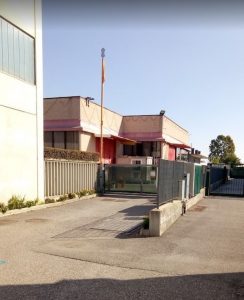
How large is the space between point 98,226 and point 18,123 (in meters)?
5.90

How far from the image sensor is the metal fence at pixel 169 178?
9.56 metres

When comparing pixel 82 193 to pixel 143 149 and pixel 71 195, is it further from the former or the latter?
pixel 143 149

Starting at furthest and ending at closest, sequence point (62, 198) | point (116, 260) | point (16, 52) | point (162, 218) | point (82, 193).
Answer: point (82, 193), point (62, 198), point (16, 52), point (162, 218), point (116, 260)

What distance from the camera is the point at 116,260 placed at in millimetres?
6520

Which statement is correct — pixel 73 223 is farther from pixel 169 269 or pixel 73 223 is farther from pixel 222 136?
pixel 222 136

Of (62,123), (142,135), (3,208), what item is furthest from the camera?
(142,135)

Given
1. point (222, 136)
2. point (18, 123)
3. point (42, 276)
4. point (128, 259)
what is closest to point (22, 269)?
point (42, 276)

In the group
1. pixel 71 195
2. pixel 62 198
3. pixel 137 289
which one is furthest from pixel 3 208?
pixel 137 289

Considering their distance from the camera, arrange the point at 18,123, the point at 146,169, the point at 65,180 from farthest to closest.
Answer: the point at 146,169 → the point at 65,180 → the point at 18,123

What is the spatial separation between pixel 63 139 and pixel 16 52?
474 inches

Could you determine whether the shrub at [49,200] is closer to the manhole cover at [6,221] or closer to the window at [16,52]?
the manhole cover at [6,221]

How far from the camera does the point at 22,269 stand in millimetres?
5895

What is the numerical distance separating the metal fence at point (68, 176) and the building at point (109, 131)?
15.4ft

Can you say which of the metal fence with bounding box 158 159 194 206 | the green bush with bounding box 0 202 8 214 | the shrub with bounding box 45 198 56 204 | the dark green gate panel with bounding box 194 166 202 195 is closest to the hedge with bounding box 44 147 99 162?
the shrub with bounding box 45 198 56 204
